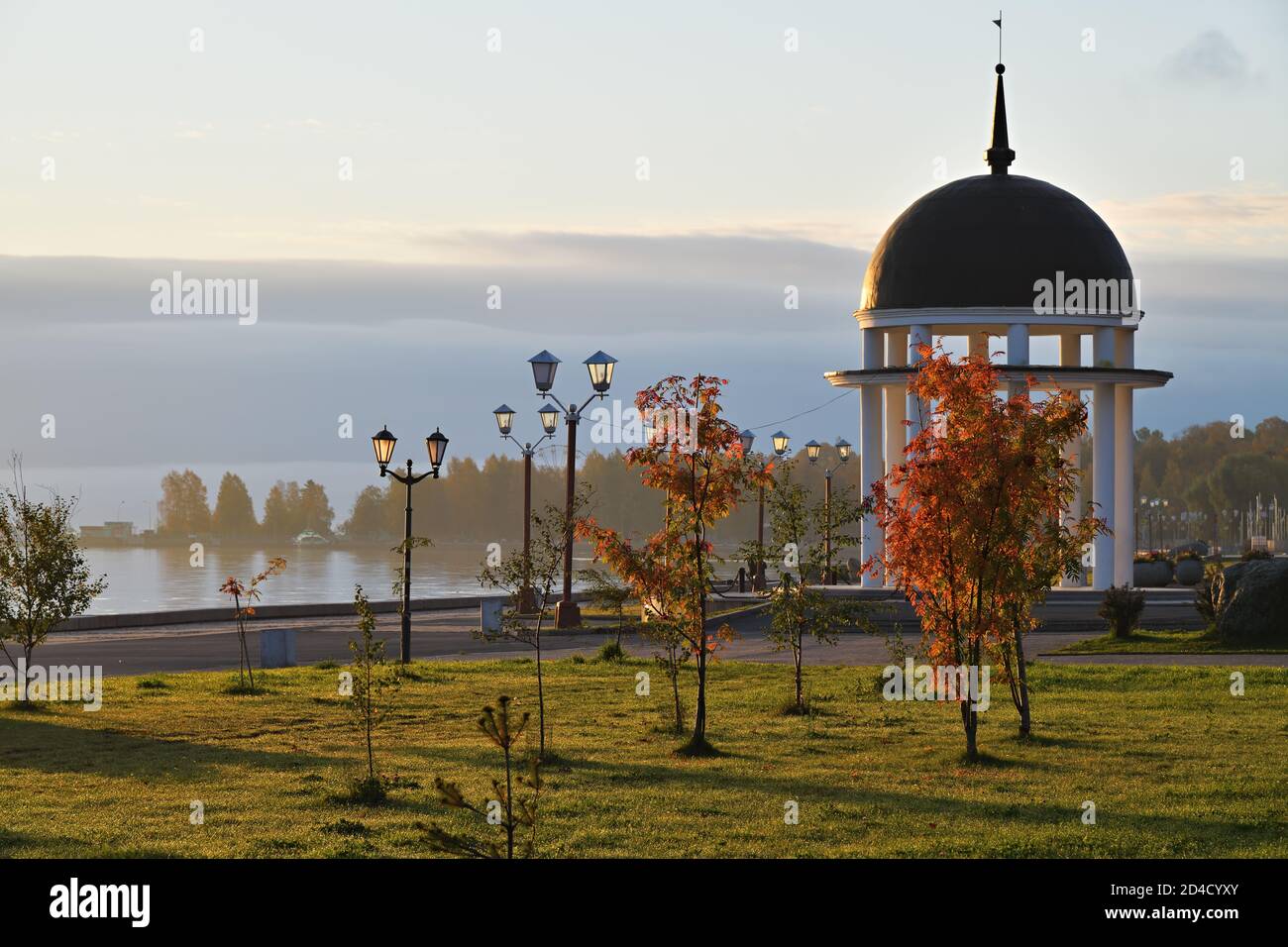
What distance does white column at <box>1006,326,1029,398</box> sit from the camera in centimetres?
4494

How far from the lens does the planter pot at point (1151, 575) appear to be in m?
53.0

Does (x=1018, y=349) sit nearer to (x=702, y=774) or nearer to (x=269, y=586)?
(x=702, y=774)

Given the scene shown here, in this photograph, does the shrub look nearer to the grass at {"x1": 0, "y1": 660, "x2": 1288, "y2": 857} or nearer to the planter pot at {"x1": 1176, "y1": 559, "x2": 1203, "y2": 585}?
the grass at {"x1": 0, "y1": 660, "x2": 1288, "y2": 857}

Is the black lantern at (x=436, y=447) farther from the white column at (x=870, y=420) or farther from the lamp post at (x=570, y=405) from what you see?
the white column at (x=870, y=420)

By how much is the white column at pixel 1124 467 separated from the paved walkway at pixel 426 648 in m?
9.77

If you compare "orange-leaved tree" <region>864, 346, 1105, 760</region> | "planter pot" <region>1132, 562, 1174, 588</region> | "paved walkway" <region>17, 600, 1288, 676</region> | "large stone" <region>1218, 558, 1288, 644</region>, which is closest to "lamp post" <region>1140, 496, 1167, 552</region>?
"planter pot" <region>1132, 562, 1174, 588</region>

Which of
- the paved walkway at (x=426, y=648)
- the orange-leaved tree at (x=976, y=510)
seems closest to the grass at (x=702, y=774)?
the orange-leaved tree at (x=976, y=510)

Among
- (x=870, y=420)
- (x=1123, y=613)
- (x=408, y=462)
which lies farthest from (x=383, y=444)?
(x=870, y=420)

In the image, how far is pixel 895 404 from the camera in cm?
4859

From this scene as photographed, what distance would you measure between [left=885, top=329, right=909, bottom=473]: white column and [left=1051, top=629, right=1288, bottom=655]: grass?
1600cm
